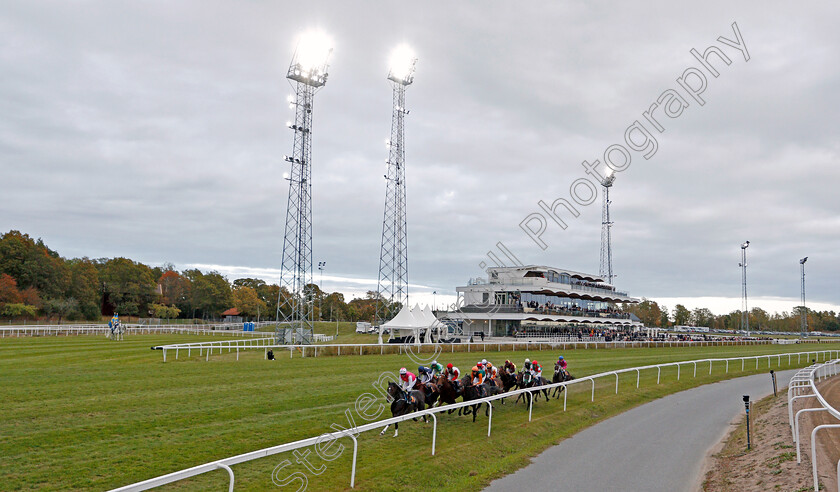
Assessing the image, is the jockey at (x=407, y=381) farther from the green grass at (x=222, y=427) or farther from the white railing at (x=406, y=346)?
the white railing at (x=406, y=346)

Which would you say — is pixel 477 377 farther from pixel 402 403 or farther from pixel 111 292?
pixel 111 292

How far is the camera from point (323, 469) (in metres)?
8.03

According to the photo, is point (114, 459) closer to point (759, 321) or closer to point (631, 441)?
point (631, 441)

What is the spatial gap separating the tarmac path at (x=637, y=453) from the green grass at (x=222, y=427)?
0.50 meters

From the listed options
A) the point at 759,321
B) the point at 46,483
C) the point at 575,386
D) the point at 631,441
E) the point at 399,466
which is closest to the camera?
the point at 46,483

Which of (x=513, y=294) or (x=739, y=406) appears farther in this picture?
(x=513, y=294)

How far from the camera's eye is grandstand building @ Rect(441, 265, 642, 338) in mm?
53438

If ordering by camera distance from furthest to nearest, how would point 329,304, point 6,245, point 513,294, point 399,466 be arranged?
1. point 329,304
2. point 6,245
3. point 513,294
4. point 399,466

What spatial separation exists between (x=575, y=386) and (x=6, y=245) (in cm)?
6720

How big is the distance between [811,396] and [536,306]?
47.2m

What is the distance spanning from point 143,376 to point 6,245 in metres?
58.8

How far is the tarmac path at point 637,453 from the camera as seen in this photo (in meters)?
8.16

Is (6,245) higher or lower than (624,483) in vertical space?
higher

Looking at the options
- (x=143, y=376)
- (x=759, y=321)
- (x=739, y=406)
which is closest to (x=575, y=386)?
(x=739, y=406)
